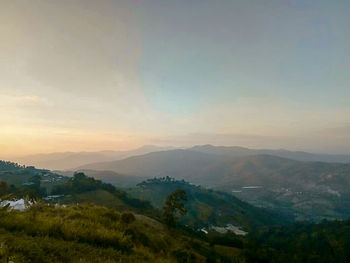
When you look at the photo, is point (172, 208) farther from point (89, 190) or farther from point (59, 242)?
point (89, 190)

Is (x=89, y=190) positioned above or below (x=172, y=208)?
below

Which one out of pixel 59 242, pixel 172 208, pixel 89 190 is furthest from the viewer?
pixel 89 190

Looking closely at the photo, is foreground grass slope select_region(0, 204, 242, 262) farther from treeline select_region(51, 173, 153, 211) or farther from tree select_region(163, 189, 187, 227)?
treeline select_region(51, 173, 153, 211)

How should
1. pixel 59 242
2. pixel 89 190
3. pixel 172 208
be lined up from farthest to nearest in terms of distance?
pixel 89 190
pixel 172 208
pixel 59 242

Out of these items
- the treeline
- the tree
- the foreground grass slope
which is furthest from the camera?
the treeline

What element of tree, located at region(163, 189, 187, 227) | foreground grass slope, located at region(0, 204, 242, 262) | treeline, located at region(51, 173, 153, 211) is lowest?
treeline, located at region(51, 173, 153, 211)

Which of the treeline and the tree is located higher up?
the tree

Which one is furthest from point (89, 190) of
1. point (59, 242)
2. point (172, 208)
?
point (59, 242)

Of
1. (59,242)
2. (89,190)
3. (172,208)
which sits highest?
(59,242)

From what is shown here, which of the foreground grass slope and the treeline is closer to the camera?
the foreground grass slope

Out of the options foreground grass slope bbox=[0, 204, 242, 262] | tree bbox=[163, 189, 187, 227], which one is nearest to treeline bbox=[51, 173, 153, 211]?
tree bbox=[163, 189, 187, 227]

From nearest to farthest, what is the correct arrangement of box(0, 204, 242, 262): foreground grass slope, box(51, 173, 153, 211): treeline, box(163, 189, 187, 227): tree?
box(0, 204, 242, 262): foreground grass slope, box(163, 189, 187, 227): tree, box(51, 173, 153, 211): treeline

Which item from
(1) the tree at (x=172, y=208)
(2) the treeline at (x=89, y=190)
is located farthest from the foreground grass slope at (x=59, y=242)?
(2) the treeline at (x=89, y=190)
